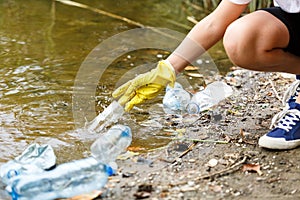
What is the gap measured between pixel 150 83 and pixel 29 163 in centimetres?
65

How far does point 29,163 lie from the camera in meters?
2.22

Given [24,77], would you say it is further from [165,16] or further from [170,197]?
[165,16]

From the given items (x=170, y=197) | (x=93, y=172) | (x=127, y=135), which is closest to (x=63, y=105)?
(x=127, y=135)

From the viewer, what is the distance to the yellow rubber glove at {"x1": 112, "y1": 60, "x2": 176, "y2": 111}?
2.48 meters

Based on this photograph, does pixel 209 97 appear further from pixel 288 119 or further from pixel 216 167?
pixel 216 167

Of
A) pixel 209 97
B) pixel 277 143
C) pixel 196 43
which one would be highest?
pixel 196 43

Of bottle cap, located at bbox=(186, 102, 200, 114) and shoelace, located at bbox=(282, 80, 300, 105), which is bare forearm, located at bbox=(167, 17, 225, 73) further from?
bottle cap, located at bbox=(186, 102, 200, 114)

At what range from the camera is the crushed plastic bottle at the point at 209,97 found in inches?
123

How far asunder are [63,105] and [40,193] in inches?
45.8

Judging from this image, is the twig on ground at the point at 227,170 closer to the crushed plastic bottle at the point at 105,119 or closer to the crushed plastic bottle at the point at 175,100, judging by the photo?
the crushed plastic bottle at the point at 105,119

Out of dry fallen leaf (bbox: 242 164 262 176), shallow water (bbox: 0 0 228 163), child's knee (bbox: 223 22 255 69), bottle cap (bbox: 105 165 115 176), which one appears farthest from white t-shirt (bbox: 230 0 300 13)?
bottle cap (bbox: 105 165 115 176)

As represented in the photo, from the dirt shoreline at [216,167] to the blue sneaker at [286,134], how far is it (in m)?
0.03

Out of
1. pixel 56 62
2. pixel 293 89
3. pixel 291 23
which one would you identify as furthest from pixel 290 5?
pixel 56 62

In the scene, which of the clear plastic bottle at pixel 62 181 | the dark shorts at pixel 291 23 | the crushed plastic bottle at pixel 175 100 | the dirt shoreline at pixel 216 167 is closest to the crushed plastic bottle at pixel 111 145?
the dirt shoreline at pixel 216 167
